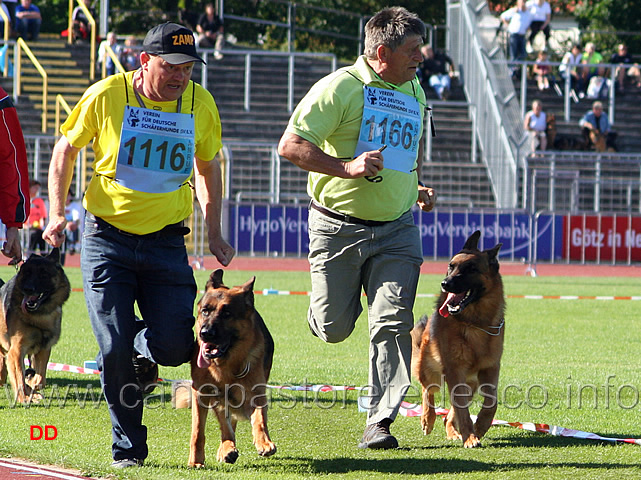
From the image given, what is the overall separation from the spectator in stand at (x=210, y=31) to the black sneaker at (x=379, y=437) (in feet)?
76.4

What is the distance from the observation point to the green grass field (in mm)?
5121

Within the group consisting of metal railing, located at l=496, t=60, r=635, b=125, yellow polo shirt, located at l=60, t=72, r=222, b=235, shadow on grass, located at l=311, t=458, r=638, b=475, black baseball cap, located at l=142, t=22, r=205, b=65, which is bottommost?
shadow on grass, located at l=311, t=458, r=638, b=475

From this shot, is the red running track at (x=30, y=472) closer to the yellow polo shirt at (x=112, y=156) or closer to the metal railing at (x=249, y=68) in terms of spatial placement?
the yellow polo shirt at (x=112, y=156)

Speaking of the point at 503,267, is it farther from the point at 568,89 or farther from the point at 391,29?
the point at 391,29

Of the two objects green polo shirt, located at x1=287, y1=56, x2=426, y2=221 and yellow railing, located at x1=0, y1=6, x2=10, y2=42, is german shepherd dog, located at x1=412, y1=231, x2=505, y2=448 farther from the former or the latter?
yellow railing, located at x1=0, y1=6, x2=10, y2=42

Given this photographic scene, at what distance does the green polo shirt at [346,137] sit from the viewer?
559 centimetres

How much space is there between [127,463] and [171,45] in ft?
6.86

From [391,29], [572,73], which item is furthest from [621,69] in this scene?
[391,29]

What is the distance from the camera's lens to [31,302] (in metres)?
→ 7.39

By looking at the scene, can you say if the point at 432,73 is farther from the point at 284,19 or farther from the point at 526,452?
the point at 526,452

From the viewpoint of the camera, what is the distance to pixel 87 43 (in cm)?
2859

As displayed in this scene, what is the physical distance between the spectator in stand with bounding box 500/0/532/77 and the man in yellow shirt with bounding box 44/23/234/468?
23.3m

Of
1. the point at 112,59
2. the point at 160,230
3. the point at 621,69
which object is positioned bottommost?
the point at 160,230

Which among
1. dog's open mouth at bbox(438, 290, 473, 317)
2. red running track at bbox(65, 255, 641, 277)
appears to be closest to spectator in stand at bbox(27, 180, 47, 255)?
red running track at bbox(65, 255, 641, 277)
